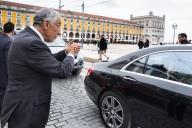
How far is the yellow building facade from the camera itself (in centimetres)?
9513

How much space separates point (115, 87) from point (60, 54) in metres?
1.63

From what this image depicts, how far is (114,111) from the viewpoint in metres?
4.00

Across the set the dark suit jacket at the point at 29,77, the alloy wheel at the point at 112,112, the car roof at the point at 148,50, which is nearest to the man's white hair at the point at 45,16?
the dark suit jacket at the point at 29,77

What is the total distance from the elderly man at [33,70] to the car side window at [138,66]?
1543 mm

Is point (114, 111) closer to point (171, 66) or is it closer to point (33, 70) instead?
point (171, 66)

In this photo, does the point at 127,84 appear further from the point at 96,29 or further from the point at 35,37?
the point at 96,29

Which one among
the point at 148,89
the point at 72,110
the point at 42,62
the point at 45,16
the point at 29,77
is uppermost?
the point at 45,16

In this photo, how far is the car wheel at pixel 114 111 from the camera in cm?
372

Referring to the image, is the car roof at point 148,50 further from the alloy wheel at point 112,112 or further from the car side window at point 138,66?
the alloy wheel at point 112,112

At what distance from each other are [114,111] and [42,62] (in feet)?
7.20

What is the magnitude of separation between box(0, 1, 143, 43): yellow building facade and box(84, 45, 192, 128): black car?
70.2 metres

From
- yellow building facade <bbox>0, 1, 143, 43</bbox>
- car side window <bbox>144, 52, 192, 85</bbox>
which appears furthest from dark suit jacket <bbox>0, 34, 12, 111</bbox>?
yellow building facade <bbox>0, 1, 143, 43</bbox>

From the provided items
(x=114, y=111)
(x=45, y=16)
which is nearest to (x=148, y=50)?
(x=114, y=111)

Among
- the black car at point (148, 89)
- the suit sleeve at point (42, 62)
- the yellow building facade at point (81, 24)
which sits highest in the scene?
the yellow building facade at point (81, 24)
